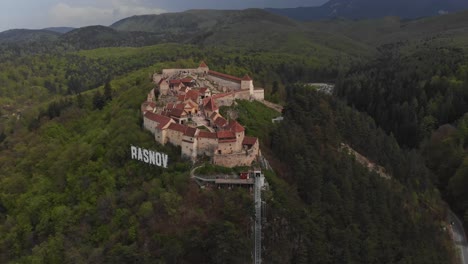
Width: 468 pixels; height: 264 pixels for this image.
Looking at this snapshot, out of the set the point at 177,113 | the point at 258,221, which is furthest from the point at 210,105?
the point at 258,221

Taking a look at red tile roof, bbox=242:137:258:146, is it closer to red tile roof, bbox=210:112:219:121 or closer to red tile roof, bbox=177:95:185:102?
red tile roof, bbox=210:112:219:121

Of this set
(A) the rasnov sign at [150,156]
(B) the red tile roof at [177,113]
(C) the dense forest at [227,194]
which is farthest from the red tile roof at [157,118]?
(A) the rasnov sign at [150,156]

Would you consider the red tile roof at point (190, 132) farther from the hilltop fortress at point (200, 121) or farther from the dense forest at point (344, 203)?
the dense forest at point (344, 203)

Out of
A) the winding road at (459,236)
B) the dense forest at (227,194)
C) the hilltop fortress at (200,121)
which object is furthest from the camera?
the winding road at (459,236)

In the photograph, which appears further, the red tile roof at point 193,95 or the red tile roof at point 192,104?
the red tile roof at point 193,95

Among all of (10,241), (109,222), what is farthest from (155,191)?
(10,241)

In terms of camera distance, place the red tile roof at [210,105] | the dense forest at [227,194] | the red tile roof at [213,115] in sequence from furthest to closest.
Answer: the red tile roof at [210,105]
the red tile roof at [213,115]
the dense forest at [227,194]

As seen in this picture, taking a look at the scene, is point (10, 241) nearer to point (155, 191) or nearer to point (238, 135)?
point (155, 191)
